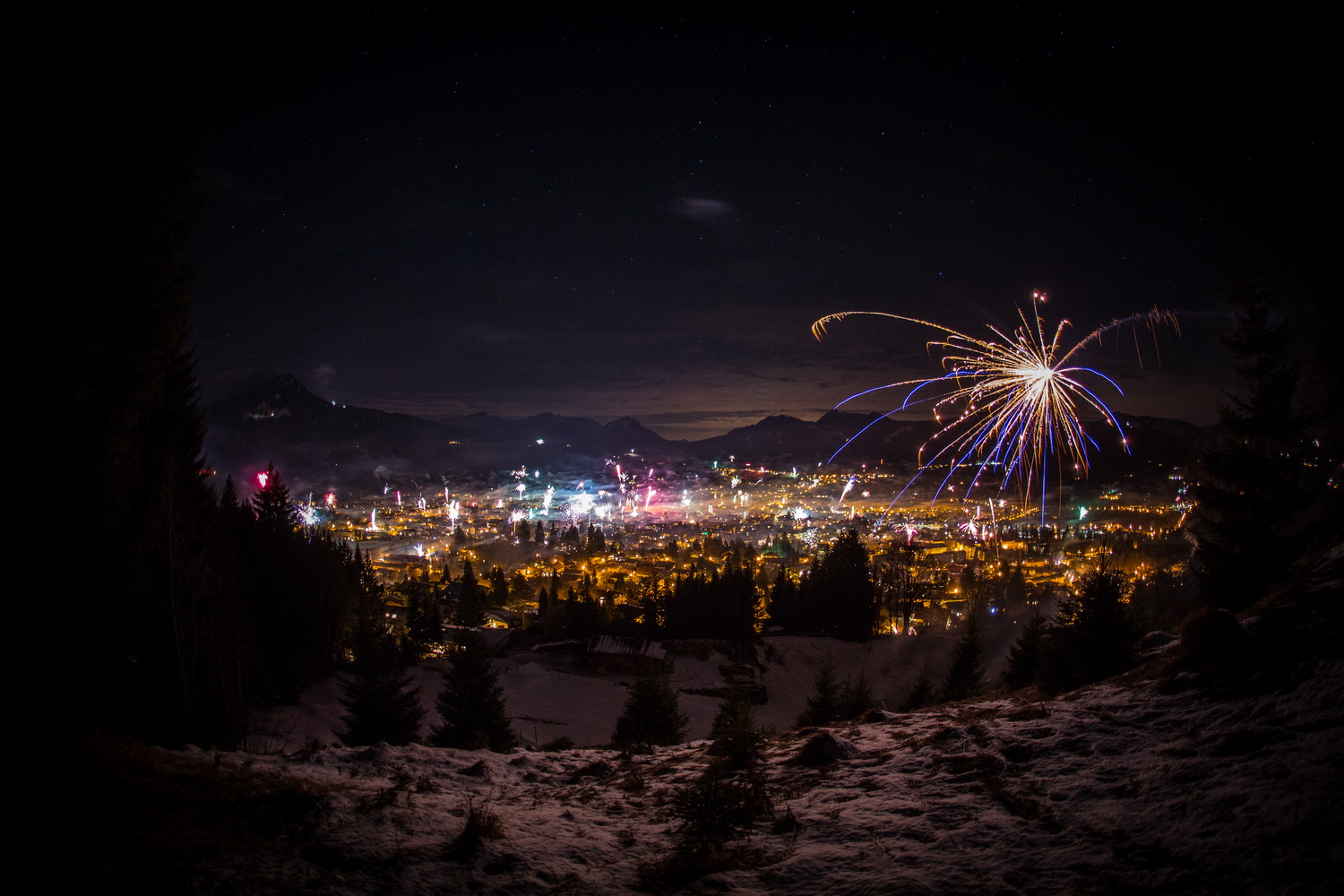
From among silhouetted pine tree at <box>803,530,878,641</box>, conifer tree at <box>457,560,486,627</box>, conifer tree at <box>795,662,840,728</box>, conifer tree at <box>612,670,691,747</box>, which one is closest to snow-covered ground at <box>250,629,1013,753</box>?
silhouetted pine tree at <box>803,530,878,641</box>

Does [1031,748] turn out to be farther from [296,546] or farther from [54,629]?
[296,546]

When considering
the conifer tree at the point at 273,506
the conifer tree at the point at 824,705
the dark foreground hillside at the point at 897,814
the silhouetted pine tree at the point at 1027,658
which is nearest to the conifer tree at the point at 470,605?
the conifer tree at the point at 273,506

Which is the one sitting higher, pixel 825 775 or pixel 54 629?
pixel 54 629

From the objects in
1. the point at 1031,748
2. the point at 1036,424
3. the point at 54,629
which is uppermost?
the point at 1036,424

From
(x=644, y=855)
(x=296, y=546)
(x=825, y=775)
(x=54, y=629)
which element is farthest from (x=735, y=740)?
(x=296, y=546)

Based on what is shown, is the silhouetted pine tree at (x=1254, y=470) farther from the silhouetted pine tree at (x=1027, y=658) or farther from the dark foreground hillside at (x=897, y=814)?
the dark foreground hillside at (x=897, y=814)

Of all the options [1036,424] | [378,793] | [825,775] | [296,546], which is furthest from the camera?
[296,546]

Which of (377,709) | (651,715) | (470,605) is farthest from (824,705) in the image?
(470,605)
